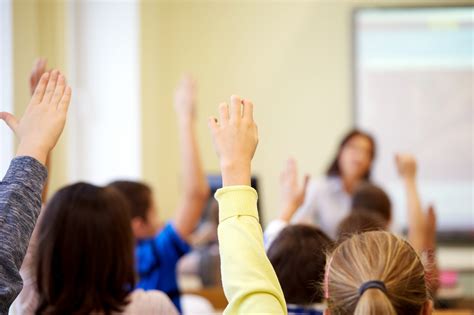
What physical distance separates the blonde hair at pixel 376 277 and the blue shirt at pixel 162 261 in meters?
0.95

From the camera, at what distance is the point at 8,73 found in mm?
3070

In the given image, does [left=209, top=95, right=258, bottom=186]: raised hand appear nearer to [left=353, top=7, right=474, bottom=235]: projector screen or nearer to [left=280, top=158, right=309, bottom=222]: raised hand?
[left=280, top=158, right=309, bottom=222]: raised hand

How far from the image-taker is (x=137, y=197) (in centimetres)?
239

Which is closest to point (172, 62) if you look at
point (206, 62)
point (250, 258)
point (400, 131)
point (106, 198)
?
point (206, 62)

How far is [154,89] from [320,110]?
1098 millimetres

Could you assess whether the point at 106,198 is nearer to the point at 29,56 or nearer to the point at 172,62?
the point at 29,56

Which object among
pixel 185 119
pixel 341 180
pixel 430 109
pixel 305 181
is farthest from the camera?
pixel 430 109

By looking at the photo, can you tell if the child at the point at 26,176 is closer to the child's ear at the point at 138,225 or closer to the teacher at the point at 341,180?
the child's ear at the point at 138,225

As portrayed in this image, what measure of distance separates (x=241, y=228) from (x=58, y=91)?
14.5 inches

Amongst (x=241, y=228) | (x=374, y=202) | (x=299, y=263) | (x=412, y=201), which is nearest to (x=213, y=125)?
(x=241, y=228)

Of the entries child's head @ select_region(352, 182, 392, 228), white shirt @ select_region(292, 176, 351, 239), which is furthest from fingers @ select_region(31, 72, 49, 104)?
white shirt @ select_region(292, 176, 351, 239)

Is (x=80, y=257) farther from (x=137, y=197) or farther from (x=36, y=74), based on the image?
(x=137, y=197)

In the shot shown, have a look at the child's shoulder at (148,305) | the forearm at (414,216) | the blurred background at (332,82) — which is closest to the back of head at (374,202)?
the forearm at (414,216)

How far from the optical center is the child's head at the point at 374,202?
269 centimetres
